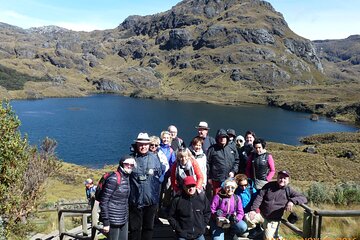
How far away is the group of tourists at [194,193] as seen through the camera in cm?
748

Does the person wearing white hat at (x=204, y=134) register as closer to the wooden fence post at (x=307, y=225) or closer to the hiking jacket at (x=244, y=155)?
the hiking jacket at (x=244, y=155)

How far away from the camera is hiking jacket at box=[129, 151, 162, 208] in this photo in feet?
26.3

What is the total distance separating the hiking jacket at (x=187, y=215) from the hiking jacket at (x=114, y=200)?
972 millimetres

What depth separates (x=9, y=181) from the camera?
39.9 ft

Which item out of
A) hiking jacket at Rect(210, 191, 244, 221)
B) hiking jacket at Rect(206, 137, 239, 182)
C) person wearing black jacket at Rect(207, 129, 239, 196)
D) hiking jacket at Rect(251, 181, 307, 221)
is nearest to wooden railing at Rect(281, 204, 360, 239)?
hiking jacket at Rect(251, 181, 307, 221)

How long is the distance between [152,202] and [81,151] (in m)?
72.3

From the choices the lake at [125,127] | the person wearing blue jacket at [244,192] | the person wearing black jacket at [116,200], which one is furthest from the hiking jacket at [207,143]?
the lake at [125,127]

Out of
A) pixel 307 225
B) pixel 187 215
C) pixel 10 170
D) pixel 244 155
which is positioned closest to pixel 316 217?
pixel 307 225

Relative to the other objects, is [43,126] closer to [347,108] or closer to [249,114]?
[249,114]

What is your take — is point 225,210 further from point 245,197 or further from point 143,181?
point 143,181

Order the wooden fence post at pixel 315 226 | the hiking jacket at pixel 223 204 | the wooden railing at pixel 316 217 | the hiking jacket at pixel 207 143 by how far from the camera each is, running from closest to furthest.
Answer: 1. the wooden railing at pixel 316 217
2. the wooden fence post at pixel 315 226
3. the hiking jacket at pixel 223 204
4. the hiking jacket at pixel 207 143

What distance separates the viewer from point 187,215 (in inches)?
292

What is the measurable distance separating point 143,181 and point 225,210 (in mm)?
1852

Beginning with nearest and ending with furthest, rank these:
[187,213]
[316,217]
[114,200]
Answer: [187,213] < [114,200] < [316,217]
